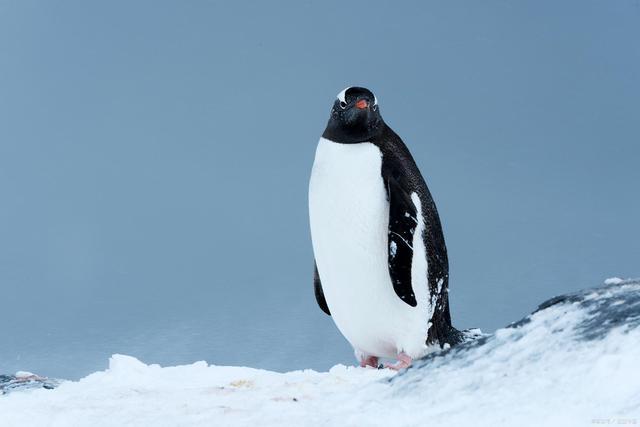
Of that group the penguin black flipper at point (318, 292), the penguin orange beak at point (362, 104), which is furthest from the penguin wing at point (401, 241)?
the penguin black flipper at point (318, 292)

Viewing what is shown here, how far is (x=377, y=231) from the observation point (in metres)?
4.17

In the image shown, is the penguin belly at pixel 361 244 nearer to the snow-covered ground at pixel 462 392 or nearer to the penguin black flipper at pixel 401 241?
the penguin black flipper at pixel 401 241

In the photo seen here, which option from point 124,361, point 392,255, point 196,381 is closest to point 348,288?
point 392,255

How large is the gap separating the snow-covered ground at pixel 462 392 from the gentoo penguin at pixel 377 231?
42 cm

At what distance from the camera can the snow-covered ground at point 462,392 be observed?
2.76m

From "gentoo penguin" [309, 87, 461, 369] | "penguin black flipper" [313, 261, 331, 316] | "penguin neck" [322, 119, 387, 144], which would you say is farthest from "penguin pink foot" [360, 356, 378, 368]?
"penguin neck" [322, 119, 387, 144]

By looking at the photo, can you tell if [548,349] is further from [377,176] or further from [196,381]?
[196,381]

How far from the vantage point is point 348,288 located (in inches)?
169

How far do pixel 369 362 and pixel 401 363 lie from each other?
395 mm

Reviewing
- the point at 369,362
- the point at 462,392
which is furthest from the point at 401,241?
the point at 462,392

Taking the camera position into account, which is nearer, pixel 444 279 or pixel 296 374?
pixel 296 374

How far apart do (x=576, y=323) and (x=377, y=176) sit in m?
1.30

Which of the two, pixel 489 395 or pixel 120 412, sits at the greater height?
pixel 120 412

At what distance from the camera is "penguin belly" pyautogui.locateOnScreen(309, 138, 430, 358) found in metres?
4.16
